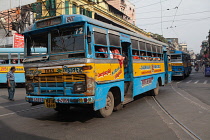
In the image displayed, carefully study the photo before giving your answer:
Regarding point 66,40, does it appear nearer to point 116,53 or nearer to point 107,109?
point 116,53

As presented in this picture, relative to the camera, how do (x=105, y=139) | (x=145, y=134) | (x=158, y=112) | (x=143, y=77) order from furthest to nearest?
(x=143, y=77) → (x=158, y=112) → (x=145, y=134) → (x=105, y=139)

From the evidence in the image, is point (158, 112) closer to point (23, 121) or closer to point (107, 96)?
point (107, 96)

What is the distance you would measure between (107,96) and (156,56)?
17.8 feet

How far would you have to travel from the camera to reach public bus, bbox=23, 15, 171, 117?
5.16 metres

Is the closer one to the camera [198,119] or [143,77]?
[198,119]

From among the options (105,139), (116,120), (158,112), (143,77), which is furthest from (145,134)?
(143,77)

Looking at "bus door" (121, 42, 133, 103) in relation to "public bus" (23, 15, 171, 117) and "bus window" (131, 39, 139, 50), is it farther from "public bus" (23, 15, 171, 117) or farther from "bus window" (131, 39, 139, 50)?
"public bus" (23, 15, 171, 117)

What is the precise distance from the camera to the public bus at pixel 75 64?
5156 millimetres

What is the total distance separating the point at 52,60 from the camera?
554cm

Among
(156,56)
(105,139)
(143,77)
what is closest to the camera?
(105,139)

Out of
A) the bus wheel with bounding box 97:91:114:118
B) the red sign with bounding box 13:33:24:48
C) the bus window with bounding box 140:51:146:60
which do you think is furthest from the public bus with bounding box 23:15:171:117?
the red sign with bounding box 13:33:24:48

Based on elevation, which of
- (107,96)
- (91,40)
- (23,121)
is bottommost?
(23,121)

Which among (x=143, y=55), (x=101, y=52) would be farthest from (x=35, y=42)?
(x=143, y=55)

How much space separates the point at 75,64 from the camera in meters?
5.16
